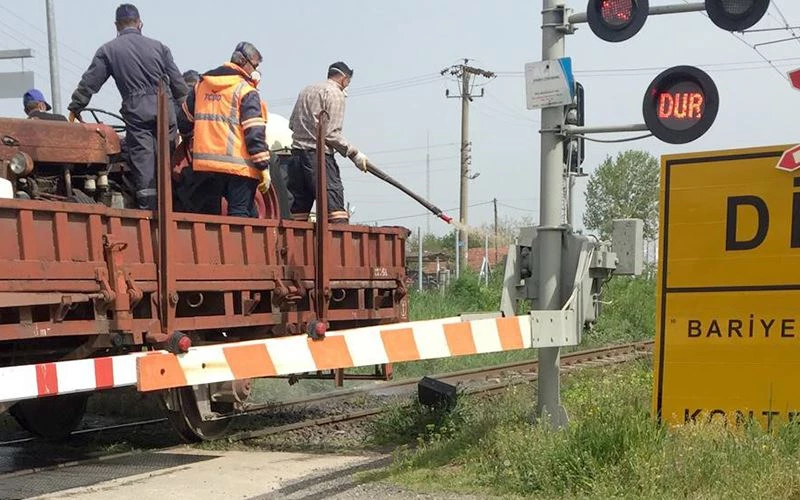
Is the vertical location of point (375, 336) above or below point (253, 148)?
below

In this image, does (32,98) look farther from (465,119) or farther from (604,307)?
(465,119)

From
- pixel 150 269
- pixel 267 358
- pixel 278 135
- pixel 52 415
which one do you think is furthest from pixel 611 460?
pixel 52 415

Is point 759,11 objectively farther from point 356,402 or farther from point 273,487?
point 356,402

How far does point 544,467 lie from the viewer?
5.96m

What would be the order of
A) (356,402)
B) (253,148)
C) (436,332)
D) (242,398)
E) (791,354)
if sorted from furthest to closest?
(356,402) < (242,398) < (253,148) < (436,332) < (791,354)

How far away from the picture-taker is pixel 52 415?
30.6ft

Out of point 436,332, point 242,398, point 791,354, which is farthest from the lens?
point 242,398

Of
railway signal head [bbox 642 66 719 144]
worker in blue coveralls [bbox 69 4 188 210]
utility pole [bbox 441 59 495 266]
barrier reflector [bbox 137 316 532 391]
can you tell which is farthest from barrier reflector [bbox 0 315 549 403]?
utility pole [bbox 441 59 495 266]

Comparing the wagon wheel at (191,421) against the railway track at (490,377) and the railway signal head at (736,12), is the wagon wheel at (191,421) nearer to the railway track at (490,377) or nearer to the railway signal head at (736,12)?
the railway track at (490,377)

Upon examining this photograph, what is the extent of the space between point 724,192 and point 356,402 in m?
6.25

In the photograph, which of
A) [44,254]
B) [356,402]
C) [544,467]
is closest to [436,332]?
[544,467]

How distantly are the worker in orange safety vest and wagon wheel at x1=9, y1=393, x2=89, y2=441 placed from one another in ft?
9.95

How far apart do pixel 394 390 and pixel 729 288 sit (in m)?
7.11

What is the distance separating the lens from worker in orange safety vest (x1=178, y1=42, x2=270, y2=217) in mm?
7383
